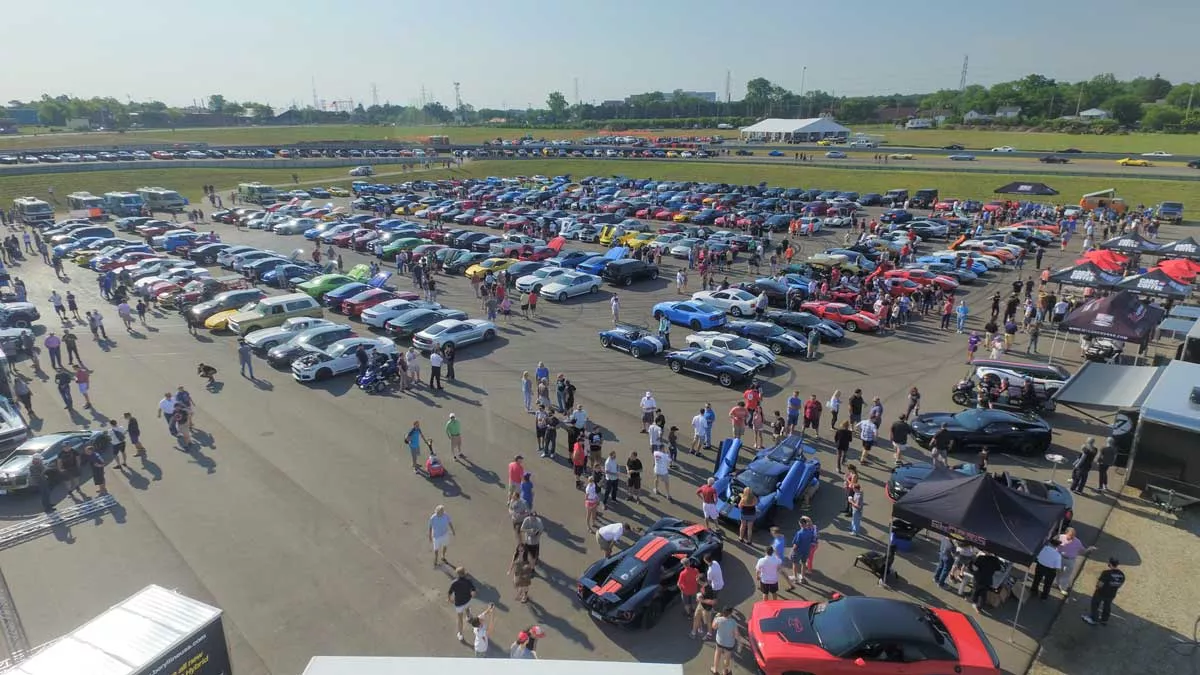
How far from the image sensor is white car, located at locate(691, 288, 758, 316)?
2712cm

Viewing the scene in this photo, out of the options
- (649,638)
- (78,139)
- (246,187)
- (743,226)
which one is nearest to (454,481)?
(649,638)

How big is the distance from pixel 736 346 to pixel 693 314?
14.4 feet

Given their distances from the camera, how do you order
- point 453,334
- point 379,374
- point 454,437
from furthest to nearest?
point 453,334 < point 379,374 < point 454,437

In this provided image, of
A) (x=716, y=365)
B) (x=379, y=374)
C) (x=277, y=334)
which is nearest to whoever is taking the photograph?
(x=379, y=374)

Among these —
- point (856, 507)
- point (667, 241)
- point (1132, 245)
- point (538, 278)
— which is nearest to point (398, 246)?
point (538, 278)

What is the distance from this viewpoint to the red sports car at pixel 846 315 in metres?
25.4

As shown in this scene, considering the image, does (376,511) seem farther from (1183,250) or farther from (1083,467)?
(1183,250)

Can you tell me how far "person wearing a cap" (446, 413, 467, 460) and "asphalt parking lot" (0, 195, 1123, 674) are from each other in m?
0.33

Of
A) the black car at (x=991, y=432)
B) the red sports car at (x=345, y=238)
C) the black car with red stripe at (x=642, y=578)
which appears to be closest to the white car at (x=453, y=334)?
the black car with red stripe at (x=642, y=578)

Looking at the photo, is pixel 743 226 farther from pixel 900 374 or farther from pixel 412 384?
pixel 412 384

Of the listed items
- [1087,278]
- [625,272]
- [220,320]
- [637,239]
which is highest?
[1087,278]

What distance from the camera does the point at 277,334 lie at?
2314 centimetres

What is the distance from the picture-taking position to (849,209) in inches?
2015

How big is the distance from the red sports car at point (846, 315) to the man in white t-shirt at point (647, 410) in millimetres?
11740
